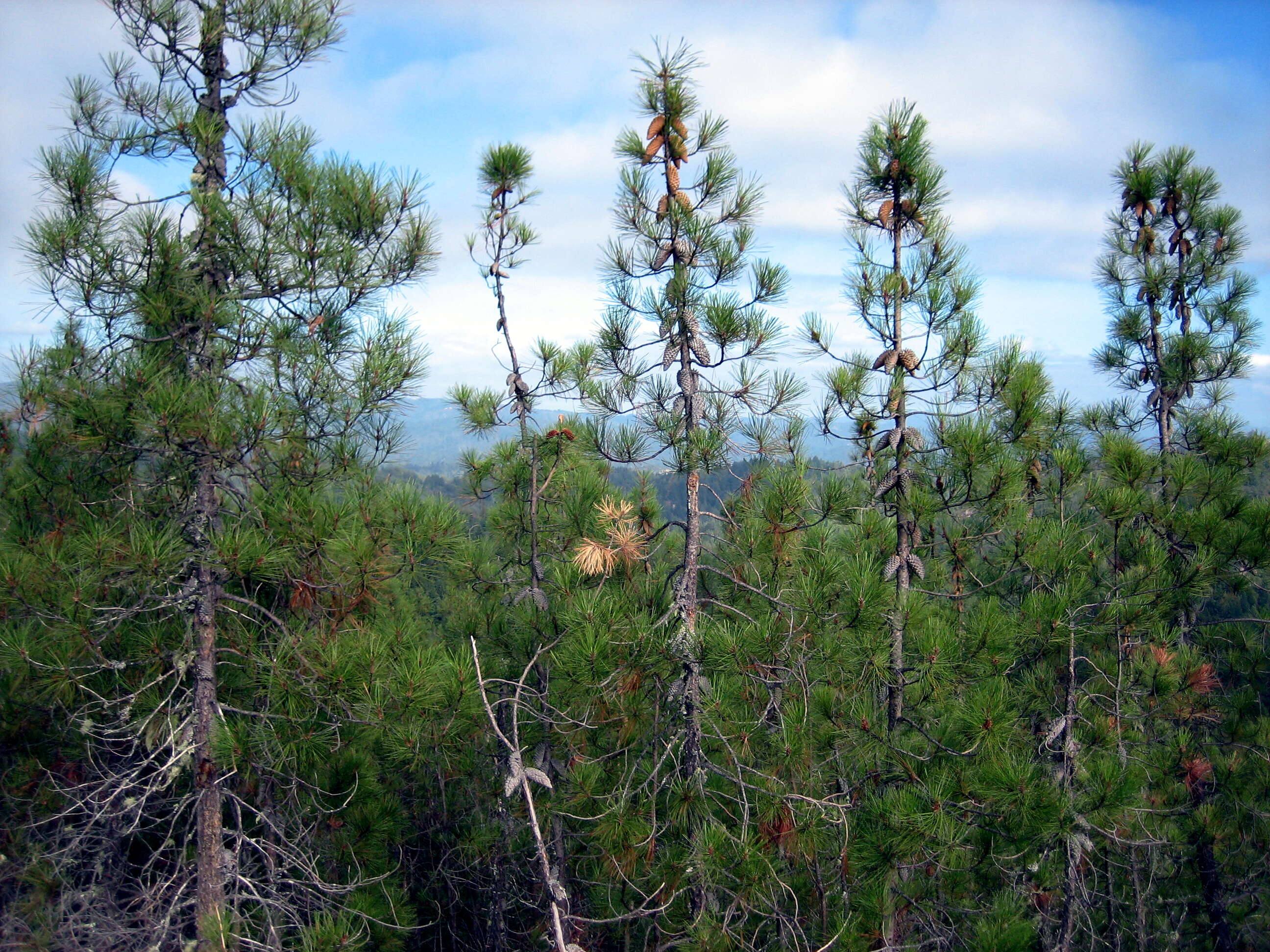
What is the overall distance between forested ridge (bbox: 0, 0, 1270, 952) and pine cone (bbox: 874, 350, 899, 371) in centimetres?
11

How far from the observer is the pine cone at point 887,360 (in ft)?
11.7

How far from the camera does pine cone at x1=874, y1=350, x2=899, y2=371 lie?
11.7 feet

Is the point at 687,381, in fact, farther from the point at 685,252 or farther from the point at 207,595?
the point at 207,595

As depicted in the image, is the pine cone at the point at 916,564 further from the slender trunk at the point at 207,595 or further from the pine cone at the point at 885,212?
the slender trunk at the point at 207,595

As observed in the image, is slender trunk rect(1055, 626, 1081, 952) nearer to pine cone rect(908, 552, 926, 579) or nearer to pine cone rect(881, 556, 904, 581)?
pine cone rect(908, 552, 926, 579)

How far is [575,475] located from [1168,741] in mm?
4661

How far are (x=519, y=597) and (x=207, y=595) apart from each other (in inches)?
56.3

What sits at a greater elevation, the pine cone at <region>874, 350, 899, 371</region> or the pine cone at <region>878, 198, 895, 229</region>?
the pine cone at <region>878, 198, 895, 229</region>

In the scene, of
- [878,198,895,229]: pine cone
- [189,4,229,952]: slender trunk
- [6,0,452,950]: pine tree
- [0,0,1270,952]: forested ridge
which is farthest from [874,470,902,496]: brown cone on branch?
[189,4,229,952]: slender trunk

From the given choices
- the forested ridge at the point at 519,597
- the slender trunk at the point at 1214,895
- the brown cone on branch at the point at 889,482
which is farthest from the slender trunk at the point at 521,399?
the slender trunk at the point at 1214,895

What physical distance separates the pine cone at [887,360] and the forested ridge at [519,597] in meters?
0.11

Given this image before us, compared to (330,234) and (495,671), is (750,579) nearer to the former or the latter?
(495,671)

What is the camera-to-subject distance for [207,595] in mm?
3084

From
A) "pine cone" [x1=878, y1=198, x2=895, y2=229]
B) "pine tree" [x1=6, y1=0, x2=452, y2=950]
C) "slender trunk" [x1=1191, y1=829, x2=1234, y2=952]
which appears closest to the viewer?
"pine tree" [x1=6, y1=0, x2=452, y2=950]
